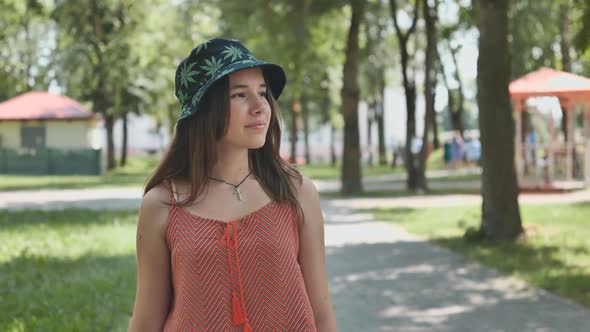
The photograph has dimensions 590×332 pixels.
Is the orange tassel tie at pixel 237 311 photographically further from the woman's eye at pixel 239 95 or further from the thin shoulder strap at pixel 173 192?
the woman's eye at pixel 239 95

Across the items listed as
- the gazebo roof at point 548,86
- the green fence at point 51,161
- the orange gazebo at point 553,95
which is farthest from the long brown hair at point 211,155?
the green fence at point 51,161

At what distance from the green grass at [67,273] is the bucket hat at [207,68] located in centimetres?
464

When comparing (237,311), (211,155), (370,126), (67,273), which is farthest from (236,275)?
(370,126)

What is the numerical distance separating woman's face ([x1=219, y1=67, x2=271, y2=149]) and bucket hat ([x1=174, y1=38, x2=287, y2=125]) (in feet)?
0.16

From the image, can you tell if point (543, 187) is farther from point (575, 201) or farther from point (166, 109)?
point (166, 109)

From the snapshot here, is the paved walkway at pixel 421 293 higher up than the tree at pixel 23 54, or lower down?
lower down

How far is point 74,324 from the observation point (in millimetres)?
7297

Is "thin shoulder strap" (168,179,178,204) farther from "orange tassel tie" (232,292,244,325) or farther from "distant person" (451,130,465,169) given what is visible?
"distant person" (451,130,465,169)

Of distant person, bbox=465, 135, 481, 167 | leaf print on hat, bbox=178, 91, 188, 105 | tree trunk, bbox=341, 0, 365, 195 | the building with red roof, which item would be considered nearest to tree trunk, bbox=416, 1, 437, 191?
tree trunk, bbox=341, 0, 365, 195

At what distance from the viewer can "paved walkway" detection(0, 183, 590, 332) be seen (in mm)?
7430

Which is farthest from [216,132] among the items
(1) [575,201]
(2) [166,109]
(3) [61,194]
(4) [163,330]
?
(2) [166,109]

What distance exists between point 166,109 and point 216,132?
54734 millimetres

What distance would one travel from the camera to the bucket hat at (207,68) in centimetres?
278

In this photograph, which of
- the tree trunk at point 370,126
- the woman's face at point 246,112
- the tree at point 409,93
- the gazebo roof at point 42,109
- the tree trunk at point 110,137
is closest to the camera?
the woman's face at point 246,112
